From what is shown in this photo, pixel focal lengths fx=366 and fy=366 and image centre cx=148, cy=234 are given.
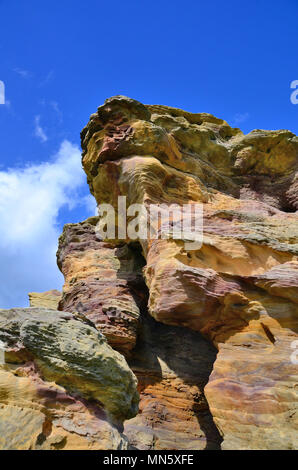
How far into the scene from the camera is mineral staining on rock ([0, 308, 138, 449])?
20.6ft

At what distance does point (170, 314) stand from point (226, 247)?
3175 mm

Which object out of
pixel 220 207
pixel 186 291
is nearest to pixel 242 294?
pixel 186 291

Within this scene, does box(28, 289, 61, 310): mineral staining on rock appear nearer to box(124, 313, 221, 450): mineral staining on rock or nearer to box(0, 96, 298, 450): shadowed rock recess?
box(0, 96, 298, 450): shadowed rock recess

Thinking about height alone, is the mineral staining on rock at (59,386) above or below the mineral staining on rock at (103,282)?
below

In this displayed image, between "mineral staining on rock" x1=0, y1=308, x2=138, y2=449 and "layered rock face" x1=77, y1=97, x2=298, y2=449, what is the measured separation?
3362 mm

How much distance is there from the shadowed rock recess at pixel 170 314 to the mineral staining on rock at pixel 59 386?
0.02 metres

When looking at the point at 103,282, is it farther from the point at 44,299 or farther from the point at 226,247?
the point at 44,299

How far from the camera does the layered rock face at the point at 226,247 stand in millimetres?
9594

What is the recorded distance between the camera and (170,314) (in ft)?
37.0

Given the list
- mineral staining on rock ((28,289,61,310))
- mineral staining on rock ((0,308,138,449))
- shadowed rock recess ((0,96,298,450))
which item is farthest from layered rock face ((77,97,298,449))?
mineral staining on rock ((28,289,61,310))

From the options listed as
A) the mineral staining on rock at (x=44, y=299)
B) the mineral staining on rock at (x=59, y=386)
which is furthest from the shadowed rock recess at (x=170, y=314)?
the mineral staining on rock at (x=44, y=299)

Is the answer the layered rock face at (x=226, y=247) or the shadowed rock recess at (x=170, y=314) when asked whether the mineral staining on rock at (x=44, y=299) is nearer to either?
the shadowed rock recess at (x=170, y=314)

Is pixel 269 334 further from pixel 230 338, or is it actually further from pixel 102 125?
pixel 102 125

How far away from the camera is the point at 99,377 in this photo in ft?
24.2
